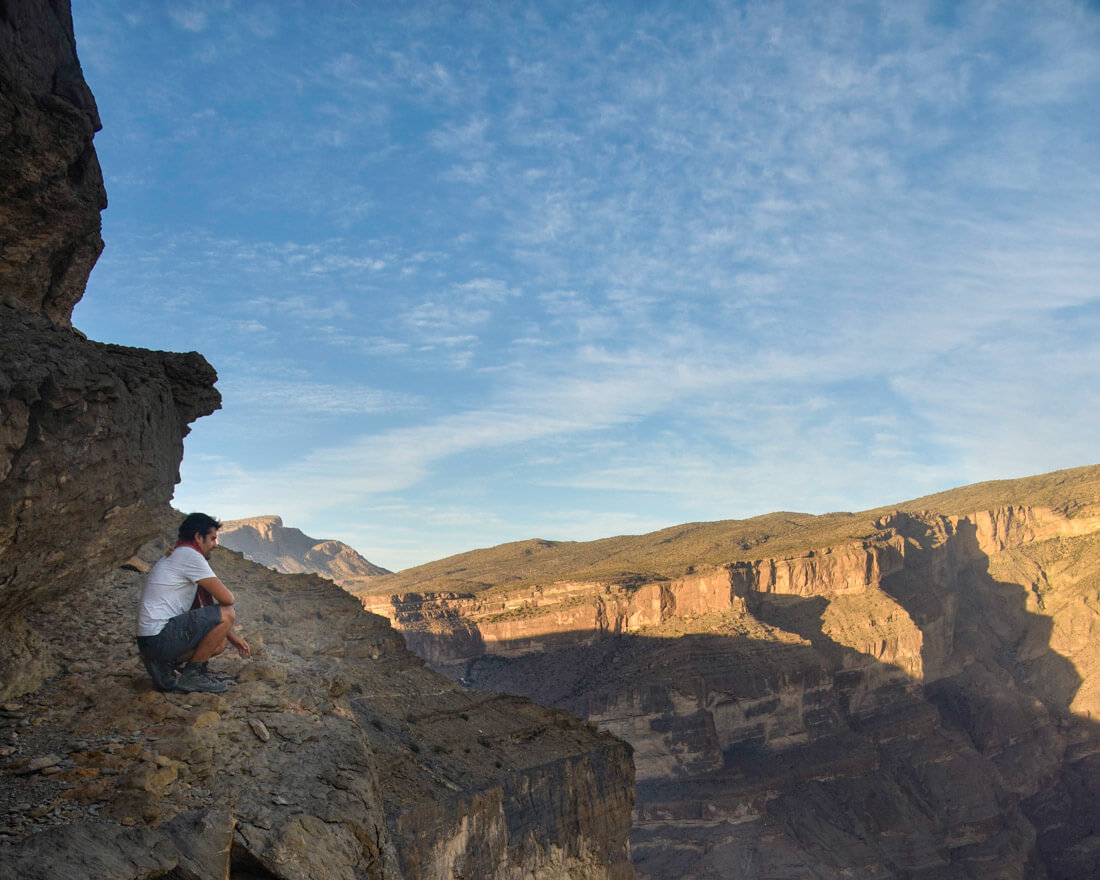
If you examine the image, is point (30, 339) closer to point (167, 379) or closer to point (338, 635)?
point (167, 379)

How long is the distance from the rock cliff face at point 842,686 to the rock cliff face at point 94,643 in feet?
170

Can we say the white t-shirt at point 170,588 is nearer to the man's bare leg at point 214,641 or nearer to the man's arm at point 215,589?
the man's arm at point 215,589

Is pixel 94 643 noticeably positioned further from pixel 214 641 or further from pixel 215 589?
pixel 215 589

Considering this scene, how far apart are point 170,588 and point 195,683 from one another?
1.20 meters

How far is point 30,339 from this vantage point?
6.80 metres

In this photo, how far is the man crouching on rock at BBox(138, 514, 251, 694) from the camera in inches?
291

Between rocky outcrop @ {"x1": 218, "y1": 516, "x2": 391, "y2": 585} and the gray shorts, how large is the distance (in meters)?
166

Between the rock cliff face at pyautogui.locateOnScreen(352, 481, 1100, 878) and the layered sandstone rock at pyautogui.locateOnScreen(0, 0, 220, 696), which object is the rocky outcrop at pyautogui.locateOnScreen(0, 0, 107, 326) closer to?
the layered sandstone rock at pyautogui.locateOnScreen(0, 0, 220, 696)

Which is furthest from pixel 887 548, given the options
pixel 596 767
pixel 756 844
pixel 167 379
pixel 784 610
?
pixel 167 379

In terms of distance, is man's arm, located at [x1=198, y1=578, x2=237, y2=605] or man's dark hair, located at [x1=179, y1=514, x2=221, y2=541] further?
man's dark hair, located at [x1=179, y1=514, x2=221, y2=541]

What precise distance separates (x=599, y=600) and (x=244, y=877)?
7188 cm

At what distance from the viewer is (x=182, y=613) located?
7.47 m

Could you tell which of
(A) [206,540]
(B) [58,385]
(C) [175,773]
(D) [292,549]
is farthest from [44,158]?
(D) [292,549]

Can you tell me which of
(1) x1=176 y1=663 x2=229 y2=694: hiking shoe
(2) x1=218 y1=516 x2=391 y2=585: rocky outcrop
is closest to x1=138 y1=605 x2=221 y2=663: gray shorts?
(1) x1=176 y1=663 x2=229 y2=694: hiking shoe
